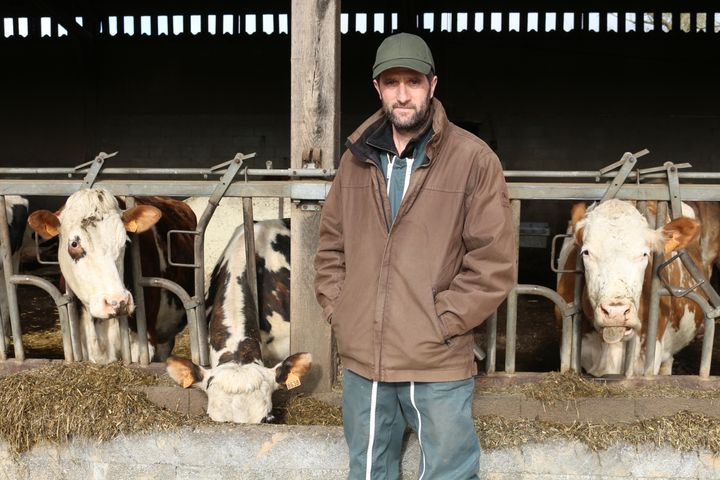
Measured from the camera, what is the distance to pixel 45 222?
3484 millimetres

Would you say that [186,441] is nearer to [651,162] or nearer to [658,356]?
[658,356]

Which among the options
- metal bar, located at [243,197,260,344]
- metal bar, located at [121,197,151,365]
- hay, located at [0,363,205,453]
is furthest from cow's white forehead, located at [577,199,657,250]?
metal bar, located at [121,197,151,365]

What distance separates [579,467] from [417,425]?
0.94m

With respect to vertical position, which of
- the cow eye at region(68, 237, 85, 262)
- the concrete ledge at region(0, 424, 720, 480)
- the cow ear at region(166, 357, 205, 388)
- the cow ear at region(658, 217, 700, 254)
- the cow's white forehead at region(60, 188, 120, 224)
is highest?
the cow's white forehead at region(60, 188, 120, 224)

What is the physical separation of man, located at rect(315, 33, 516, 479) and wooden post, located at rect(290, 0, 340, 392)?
3.20 feet

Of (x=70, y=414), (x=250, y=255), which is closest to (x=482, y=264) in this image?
(x=250, y=255)

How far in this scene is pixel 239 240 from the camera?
13.9ft

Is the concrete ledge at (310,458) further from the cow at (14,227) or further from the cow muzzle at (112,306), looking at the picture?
the cow at (14,227)

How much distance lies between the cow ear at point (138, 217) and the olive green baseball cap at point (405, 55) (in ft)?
5.89

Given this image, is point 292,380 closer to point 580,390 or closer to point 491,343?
point 491,343

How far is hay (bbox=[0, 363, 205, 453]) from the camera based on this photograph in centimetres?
301

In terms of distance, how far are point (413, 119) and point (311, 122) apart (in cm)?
116

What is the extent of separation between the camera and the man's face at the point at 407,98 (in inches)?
89.2

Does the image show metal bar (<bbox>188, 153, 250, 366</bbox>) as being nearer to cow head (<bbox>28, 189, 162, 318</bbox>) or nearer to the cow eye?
cow head (<bbox>28, 189, 162, 318</bbox>)
